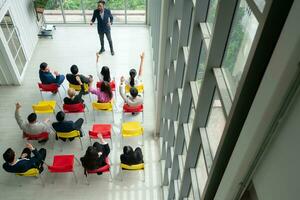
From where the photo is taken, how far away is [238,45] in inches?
93.2

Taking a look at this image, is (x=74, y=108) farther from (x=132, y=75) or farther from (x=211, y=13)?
(x=211, y=13)

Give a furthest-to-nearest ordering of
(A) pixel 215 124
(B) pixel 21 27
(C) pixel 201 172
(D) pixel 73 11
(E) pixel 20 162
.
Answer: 1. (D) pixel 73 11
2. (B) pixel 21 27
3. (E) pixel 20 162
4. (C) pixel 201 172
5. (A) pixel 215 124

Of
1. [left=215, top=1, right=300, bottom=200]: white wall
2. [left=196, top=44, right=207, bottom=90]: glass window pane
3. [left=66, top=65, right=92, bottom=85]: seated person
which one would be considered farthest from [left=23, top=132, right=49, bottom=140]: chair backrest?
[left=215, top=1, right=300, bottom=200]: white wall

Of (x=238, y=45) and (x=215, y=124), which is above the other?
(x=238, y=45)

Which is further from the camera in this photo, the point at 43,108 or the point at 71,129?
the point at 43,108

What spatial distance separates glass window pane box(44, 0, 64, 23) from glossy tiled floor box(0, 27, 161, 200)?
409mm

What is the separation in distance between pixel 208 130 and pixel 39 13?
7682 millimetres

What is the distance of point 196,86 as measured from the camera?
11.7 feet

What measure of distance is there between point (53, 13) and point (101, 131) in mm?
5412

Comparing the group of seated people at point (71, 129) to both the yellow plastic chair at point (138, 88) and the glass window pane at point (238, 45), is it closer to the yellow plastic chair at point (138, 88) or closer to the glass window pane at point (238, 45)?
the yellow plastic chair at point (138, 88)

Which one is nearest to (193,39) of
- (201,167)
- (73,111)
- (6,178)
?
(201,167)

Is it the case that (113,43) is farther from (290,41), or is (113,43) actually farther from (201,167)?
(290,41)

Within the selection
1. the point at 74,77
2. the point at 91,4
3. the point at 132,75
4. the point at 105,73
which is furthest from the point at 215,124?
the point at 91,4

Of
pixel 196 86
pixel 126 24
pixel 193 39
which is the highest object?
pixel 126 24
